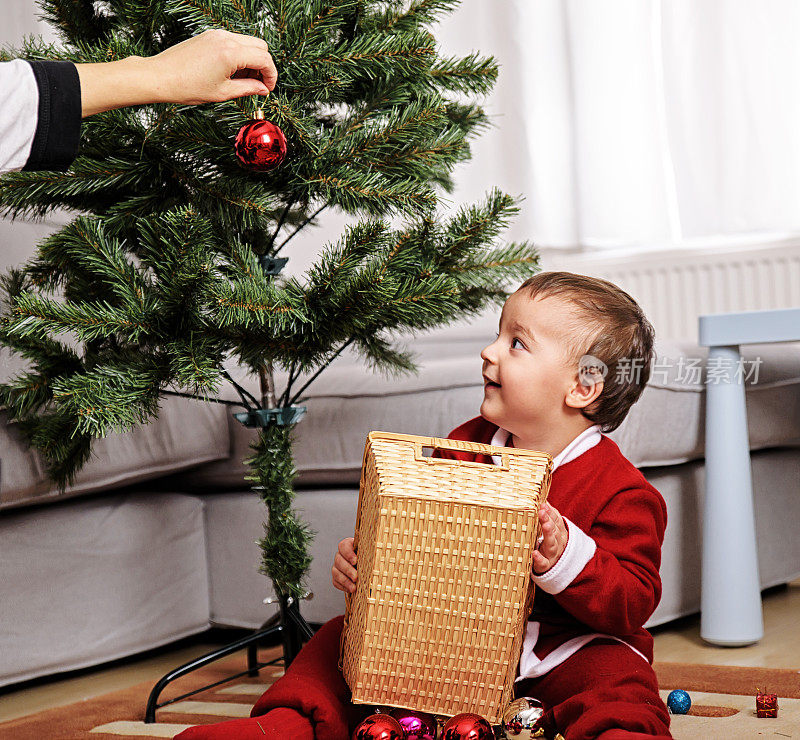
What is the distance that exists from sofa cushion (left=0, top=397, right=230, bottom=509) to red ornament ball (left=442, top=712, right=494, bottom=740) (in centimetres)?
68

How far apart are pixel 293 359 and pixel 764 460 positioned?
89 cm

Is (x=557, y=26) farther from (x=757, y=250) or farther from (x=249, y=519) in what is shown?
(x=249, y=519)

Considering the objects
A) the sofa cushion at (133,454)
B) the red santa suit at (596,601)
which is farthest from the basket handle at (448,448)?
A: the sofa cushion at (133,454)

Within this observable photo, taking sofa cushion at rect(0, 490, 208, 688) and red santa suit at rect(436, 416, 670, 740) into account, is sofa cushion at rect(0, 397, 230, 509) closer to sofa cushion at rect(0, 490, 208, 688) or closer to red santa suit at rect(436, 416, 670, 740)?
sofa cushion at rect(0, 490, 208, 688)

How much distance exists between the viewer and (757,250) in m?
2.55

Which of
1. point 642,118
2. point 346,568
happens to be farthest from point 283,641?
point 642,118

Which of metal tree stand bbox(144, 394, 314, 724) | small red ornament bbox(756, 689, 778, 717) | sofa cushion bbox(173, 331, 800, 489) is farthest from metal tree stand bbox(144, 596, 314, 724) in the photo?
small red ornament bbox(756, 689, 778, 717)

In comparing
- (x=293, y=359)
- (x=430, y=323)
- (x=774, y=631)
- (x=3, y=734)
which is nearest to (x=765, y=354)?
(x=774, y=631)

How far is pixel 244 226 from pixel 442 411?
0.42 metres

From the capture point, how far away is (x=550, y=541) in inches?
35.3

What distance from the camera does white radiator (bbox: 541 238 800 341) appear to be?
8.32 feet

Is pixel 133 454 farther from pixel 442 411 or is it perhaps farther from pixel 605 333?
pixel 605 333

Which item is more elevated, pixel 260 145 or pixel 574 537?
pixel 260 145

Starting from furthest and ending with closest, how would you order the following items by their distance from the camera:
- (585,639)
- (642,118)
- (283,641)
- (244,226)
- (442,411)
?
(642,118) < (442,411) < (283,641) < (244,226) < (585,639)
